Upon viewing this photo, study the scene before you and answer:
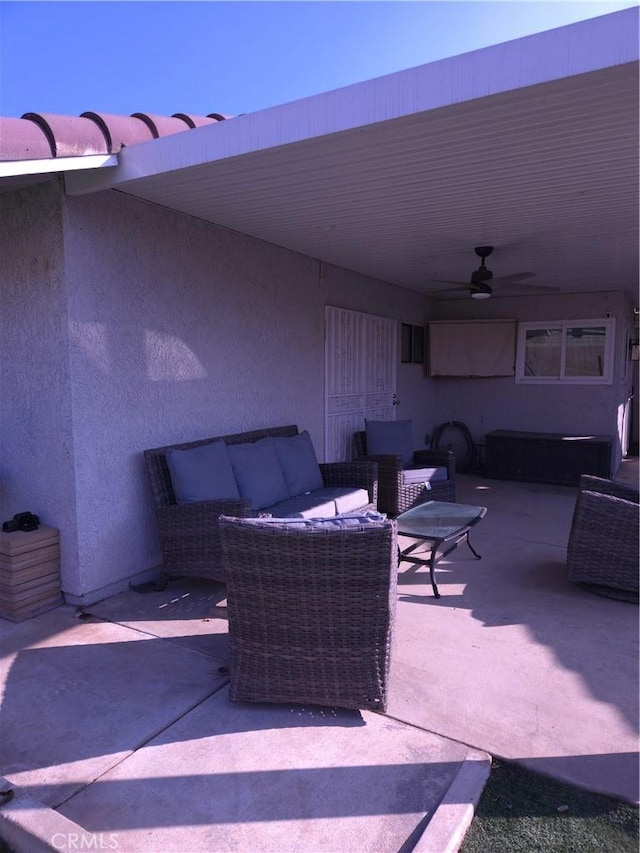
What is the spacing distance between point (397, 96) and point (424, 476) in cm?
398

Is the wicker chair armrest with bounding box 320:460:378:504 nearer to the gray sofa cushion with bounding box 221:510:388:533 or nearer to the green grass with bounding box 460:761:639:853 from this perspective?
the gray sofa cushion with bounding box 221:510:388:533

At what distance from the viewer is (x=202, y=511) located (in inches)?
145

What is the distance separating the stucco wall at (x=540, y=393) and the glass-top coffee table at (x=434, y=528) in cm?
442

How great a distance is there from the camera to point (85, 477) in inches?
140

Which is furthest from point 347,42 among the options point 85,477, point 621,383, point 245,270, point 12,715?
point 621,383

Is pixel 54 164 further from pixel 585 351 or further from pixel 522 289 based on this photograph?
pixel 585 351

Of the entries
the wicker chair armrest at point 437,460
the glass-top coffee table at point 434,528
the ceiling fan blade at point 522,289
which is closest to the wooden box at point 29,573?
the glass-top coffee table at point 434,528

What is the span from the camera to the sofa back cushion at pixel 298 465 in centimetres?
481

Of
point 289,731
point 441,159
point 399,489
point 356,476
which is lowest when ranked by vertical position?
point 289,731

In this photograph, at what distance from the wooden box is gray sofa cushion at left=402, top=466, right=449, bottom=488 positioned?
3334mm

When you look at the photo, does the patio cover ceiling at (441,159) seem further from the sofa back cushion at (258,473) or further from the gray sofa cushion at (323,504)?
the gray sofa cushion at (323,504)

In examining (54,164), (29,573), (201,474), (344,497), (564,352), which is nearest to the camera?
(54,164)

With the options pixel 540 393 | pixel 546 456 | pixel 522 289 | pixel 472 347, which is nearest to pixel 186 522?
pixel 546 456

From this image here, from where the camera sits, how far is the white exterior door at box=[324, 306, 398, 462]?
633 cm
